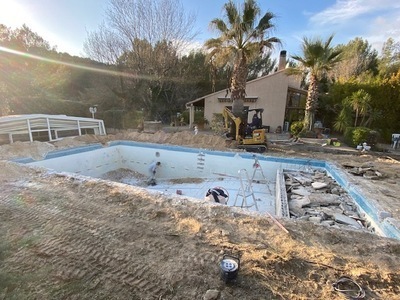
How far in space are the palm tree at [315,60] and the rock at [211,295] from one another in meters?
11.1

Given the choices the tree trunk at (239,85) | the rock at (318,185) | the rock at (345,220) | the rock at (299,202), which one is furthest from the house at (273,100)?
the rock at (345,220)

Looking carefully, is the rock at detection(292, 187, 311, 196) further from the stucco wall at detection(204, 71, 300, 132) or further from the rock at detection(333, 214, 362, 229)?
the stucco wall at detection(204, 71, 300, 132)

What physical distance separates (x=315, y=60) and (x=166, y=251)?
36.3 feet

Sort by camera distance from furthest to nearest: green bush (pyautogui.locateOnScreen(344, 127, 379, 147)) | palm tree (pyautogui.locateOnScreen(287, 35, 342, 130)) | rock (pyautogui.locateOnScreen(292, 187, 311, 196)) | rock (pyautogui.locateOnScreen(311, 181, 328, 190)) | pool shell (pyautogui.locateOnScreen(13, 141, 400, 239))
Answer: palm tree (pyautogui.locateOnScreen(287, 35, 342, 130)), green bush (pyautogui.locateOnScreen(344, 127, 379, 147)), pool shell (pyautogui.locateOnScreen(13, 141, 400, 239)), rock (pyautogui.locateOnScreen(311, 181, 328, 190)), rock (pyautogui.locateOnScreen(292, 187, 311, 196))

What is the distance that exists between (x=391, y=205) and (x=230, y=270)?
3.74m

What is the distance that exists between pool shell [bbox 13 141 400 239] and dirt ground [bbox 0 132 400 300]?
2343 mm

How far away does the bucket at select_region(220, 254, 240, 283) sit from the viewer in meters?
2.05

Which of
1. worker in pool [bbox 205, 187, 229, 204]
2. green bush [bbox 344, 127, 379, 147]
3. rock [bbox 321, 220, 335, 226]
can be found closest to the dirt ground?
rock [bbox 321, 220, 335, 226]

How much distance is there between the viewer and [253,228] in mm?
3051

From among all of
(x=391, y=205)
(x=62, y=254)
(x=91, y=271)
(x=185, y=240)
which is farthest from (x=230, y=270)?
(x=391, y=205)

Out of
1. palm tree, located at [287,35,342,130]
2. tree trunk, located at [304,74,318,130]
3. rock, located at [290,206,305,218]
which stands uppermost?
palm tree, located at [287,35,342,130]

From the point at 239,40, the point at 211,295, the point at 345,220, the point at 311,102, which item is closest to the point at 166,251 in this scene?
the point at 211,295

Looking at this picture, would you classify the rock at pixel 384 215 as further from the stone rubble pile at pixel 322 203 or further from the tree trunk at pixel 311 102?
the tree trunk at pixel 311 102

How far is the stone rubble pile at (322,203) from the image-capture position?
386cm
